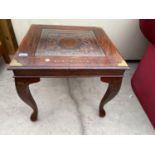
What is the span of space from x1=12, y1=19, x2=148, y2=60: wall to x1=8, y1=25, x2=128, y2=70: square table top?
12.9 inches

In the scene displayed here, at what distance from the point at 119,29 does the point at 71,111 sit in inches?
37.9

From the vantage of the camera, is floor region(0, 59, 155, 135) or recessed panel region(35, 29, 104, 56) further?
floor region(0, 59, 155, 135)

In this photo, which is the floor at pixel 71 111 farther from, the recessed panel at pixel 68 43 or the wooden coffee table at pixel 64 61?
the recessed panel at pixel 68 43

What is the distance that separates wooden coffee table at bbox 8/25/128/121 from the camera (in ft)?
2.66

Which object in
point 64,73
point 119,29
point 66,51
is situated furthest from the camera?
point 119,29

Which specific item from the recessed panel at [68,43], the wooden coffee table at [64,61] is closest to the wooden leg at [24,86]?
the wooden coffee table at [64,61]

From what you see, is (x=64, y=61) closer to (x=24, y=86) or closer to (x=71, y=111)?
(x=24, y=86)

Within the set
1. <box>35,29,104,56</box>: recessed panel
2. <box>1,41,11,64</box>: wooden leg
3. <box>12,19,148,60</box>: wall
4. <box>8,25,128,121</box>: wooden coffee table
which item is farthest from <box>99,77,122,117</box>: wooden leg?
<box>1,41,11,64</box>: wooden leg

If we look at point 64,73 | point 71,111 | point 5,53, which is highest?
point 64,73

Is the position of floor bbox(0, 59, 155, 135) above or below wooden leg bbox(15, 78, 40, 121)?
below

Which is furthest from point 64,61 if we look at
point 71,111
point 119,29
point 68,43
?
point 119,29

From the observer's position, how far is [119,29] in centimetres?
159

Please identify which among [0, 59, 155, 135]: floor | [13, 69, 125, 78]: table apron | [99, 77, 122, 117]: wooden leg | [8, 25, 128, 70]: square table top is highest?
[8, 25, 128, 70]: square table top

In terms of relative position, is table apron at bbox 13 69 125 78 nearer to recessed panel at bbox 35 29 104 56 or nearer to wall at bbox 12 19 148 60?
recessed panel at bbox 35 29 104 56
